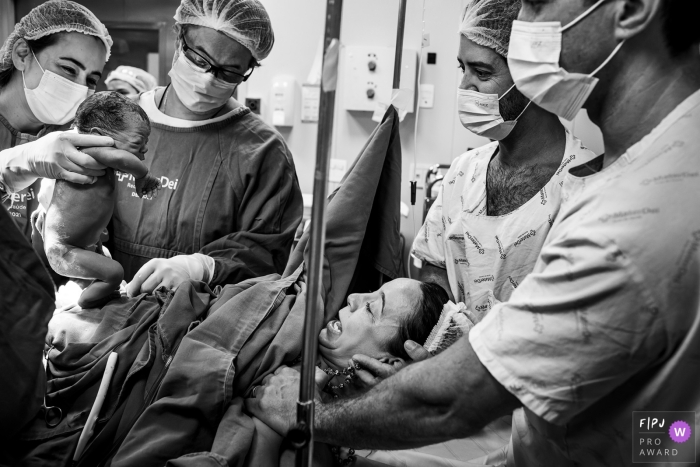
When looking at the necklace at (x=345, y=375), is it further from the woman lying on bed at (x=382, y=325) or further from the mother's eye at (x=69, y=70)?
the mother's eye at (x=69, y=70)

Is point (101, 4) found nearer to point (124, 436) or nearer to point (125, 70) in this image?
point (125, 70)

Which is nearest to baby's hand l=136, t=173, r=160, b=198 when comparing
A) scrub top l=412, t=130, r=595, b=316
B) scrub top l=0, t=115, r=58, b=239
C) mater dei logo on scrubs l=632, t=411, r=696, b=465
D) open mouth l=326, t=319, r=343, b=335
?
scrub top l=0, t=115, r=58, b=239

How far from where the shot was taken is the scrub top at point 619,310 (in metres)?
0.92

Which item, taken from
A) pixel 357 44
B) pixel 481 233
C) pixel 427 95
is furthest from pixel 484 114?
pixel 357 44

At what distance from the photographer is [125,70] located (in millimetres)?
3984

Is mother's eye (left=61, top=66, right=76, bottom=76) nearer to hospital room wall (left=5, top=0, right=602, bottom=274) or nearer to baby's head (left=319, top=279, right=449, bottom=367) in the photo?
baby's head (left=319, top=279, right=449, bottom=367)

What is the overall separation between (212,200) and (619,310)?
1603mm

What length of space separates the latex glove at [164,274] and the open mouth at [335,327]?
448 mm

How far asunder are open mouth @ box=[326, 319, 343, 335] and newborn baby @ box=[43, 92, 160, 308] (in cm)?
63

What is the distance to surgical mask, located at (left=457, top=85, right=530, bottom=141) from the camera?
1873 millimetres

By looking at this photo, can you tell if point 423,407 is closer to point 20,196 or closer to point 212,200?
point 212,200

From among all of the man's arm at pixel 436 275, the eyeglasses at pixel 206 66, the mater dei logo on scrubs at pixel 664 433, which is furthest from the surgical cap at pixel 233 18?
the mater dei logo on scrubs at pixel 664 433

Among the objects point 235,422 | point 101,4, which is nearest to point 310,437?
point 235,422

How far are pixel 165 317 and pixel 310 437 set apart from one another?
0.63 metres
